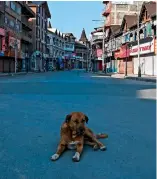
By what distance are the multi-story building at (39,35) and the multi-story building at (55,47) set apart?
28.9ft

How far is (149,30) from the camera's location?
46.7 metres

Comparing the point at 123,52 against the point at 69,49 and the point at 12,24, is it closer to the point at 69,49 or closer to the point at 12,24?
the point at 12,24

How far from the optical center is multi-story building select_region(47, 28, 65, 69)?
4309 inches

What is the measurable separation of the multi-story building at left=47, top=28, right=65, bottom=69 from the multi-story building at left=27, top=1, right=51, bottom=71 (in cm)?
881

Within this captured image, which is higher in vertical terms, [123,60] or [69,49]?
[69,49]

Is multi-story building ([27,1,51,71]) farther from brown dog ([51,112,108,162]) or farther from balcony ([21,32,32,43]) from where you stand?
brown dog ([51,112,108,162])

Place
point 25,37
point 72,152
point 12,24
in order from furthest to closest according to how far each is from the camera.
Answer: point 25,37
point 12,24
point 72,152

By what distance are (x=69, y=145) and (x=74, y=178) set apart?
110 centimetres

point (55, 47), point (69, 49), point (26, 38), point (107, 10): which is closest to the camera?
point (26, 38)

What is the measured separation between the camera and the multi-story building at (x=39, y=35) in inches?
3302

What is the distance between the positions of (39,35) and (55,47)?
90.3ft

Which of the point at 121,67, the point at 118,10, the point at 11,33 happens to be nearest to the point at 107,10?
the point at 118,10

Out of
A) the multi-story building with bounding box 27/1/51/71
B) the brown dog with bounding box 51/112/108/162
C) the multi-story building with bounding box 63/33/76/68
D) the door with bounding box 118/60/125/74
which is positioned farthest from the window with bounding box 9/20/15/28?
the multi-story building with bounding box 63/33/76/68

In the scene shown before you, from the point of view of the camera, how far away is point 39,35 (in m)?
89.2
